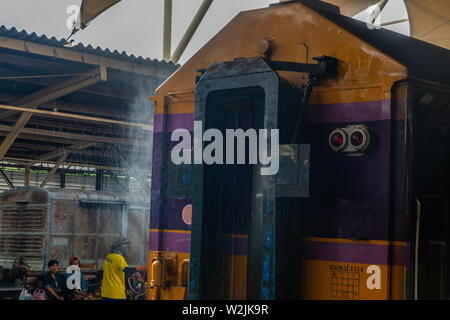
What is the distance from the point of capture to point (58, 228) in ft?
54.4

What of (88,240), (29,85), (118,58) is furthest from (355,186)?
(88,240)

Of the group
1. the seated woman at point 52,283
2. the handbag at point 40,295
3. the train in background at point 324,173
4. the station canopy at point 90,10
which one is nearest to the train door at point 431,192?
the train in background at point 324,173

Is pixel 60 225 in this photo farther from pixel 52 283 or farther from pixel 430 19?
pixel 430 19

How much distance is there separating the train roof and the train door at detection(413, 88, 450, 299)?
15cm

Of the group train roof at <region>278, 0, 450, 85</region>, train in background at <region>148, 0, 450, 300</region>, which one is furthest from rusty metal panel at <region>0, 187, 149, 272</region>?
train roof at <region>278, 0, 450, 85</region>

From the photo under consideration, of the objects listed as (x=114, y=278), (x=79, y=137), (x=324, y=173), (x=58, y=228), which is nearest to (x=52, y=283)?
(x=114, y=278)

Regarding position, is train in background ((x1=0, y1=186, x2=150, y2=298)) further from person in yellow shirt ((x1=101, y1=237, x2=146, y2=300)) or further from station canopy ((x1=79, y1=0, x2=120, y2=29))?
person in yellow shirt ((x1=101, y1=237, x2=146, y2=300))

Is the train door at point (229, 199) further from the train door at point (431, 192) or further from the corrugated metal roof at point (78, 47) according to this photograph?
the corrugated metal roof at point (78, 47)

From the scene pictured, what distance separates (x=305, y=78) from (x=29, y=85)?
9643 mm

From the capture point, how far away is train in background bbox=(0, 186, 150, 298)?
53.5ft

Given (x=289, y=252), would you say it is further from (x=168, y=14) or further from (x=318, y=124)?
(x=168, y=14)

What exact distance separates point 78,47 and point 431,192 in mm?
8313

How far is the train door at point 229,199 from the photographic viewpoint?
4.30 m
